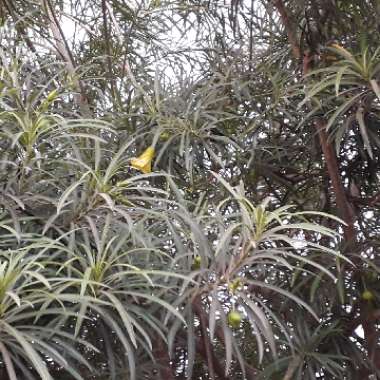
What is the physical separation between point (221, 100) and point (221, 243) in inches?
25.3

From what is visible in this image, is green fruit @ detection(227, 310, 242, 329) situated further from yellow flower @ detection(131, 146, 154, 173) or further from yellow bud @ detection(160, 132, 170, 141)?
yellow bud @ detection(160, 132, 170, 141)

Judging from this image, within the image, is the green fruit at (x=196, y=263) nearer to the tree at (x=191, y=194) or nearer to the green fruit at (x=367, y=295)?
the tree at (x=191, y=194)

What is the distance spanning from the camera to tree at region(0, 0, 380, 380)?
1.06 m

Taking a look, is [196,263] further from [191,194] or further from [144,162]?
[191,194]

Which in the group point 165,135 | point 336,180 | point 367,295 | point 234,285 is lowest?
point 367,295

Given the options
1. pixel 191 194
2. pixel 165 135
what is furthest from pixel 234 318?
pixel 191 194

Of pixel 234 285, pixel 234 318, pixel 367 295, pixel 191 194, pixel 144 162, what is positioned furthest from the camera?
pixel 191 194

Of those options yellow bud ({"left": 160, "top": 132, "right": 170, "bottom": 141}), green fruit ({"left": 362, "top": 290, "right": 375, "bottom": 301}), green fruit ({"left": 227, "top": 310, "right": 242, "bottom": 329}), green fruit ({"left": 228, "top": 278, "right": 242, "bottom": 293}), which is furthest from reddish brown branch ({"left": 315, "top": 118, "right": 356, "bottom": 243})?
green fruit ({"left": 228, "top": 278, "right": 242, "bottom": 293})

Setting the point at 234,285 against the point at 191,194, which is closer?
the point at 234,285

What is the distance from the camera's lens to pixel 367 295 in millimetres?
1524

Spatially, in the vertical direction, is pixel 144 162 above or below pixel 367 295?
above

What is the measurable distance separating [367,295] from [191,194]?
52 centimetres

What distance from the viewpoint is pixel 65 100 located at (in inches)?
64.1

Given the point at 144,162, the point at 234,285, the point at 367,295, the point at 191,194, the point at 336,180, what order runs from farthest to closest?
the point at 191,194 < the point at 336,180 < the point at 367,295 < the point at 144,162 < the point at 234,285
